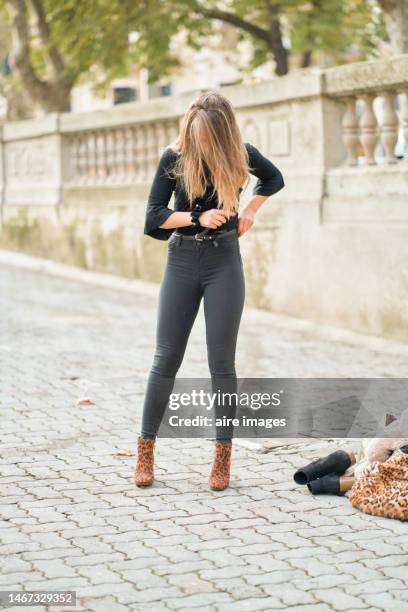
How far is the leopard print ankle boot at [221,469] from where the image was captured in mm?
6164

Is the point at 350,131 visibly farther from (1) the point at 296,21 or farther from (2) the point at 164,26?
(1) the point at 296,21

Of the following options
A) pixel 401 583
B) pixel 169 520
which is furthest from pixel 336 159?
pixel 401 583

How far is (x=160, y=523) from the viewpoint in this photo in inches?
219

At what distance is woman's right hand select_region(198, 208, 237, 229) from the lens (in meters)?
5.98

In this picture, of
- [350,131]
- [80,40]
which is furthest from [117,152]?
[350,131]

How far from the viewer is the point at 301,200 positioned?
12.3m

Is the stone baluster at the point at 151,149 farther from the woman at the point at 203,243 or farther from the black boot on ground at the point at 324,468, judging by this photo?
the black boot on ground at the point at 324,468

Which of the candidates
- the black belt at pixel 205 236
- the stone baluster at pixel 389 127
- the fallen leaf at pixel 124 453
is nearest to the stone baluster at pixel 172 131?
the stone baluster at pixel 389 127

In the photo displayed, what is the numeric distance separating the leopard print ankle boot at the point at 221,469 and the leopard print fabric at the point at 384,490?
2.07 feet

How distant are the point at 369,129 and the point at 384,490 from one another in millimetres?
6209

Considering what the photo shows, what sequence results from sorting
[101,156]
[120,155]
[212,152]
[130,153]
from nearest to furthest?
[212,152] → [130,153] → [120,155] → [101,156]

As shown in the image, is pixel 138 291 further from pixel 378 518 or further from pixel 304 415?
pixel 378 518

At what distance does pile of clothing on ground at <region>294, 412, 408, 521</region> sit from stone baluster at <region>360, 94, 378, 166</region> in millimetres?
5230

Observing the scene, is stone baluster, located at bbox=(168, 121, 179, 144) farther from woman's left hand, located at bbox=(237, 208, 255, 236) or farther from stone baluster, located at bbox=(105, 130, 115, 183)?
woman's left hand, located at bbox=(237, 208, 255, 236)
